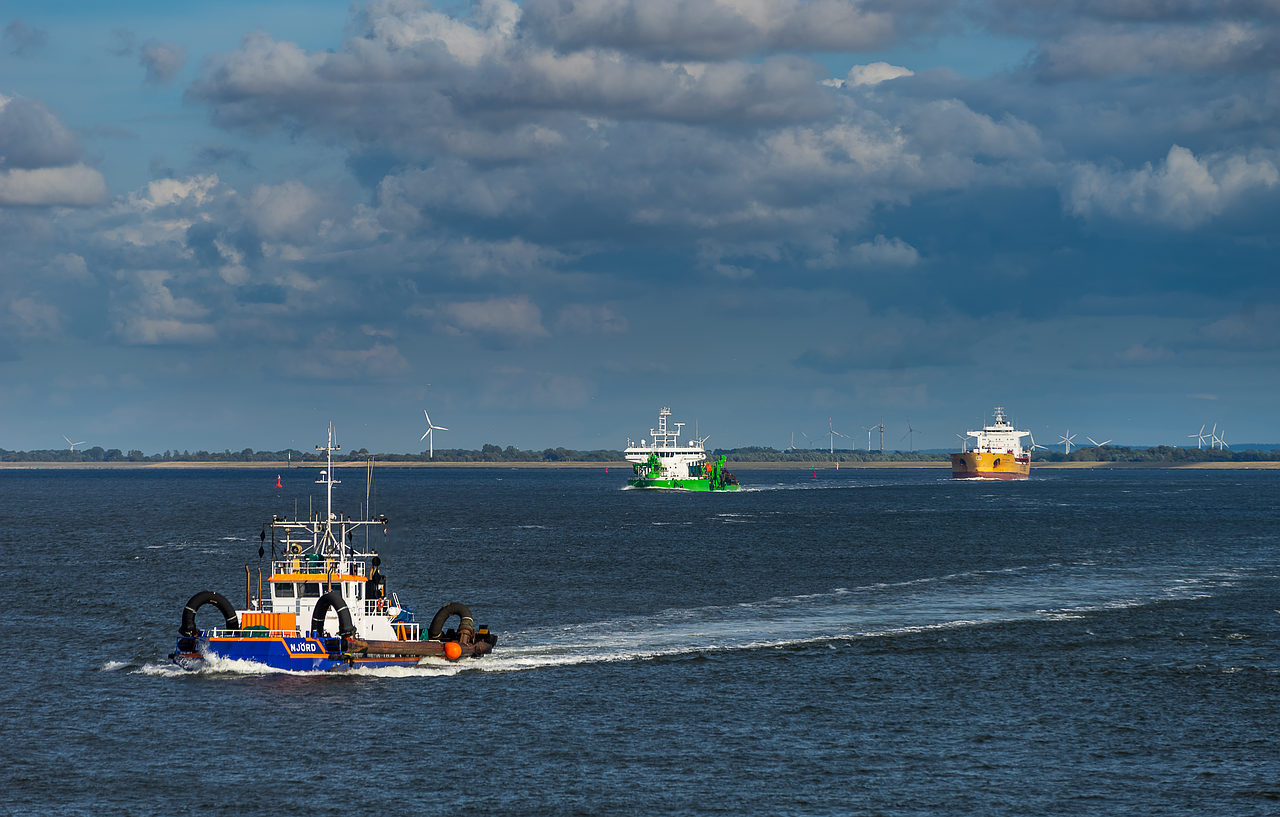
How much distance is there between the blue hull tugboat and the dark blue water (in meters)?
1.12

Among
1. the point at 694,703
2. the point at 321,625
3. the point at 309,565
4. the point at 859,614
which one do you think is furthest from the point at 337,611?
the point at 859,614

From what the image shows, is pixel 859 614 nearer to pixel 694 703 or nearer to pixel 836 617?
pixel 836 617

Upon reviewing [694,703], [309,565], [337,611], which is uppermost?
[309,565]

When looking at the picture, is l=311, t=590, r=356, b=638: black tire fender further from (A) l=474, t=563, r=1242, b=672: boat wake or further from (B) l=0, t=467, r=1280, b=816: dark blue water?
(A) l=474, t=563, r=1242, b=672: boat wake

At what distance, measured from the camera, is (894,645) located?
70125 millimetres

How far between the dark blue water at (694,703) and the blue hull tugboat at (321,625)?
1119 millimetres

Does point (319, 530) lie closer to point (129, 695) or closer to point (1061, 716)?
point (129, 695)

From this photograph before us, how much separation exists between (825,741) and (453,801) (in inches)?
613

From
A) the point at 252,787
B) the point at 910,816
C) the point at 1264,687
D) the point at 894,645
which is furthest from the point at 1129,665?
the point at 252,787

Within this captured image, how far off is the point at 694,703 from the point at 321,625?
1966cm

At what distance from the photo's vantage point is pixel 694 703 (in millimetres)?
55000

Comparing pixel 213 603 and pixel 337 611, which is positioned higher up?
pixel 213 603

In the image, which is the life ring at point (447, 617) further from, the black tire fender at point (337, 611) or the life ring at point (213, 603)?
the life ring at point (213, 603)

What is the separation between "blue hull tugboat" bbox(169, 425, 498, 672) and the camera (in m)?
60.8
